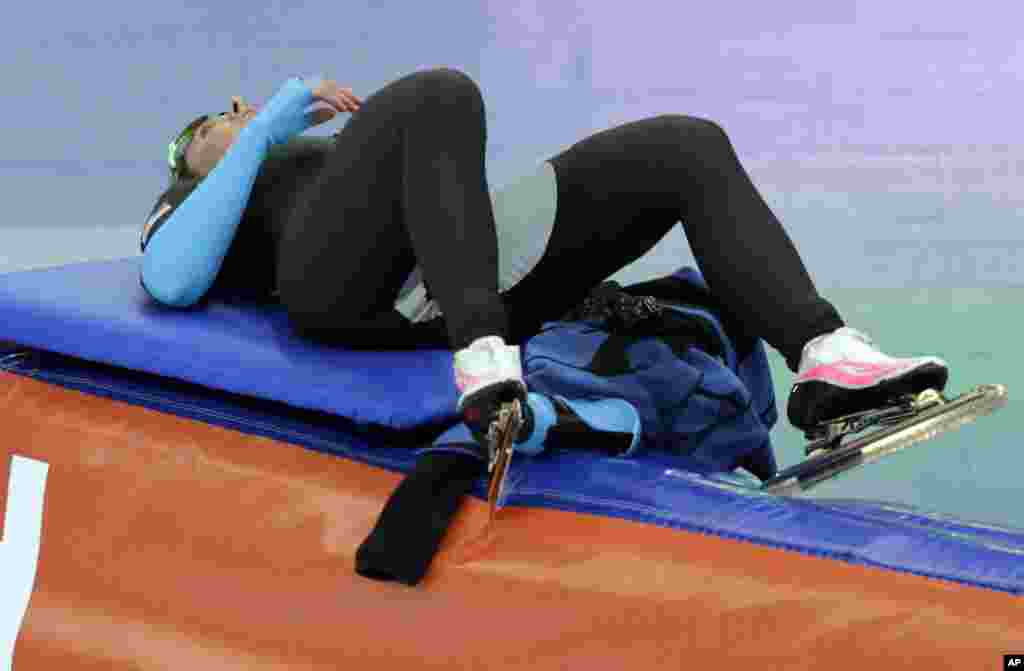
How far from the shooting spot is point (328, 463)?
1151 mm

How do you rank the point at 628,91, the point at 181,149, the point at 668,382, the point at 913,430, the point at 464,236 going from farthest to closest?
the point at 628,91 < the point at 181,149 < the point at 668,382 < the point at 464,236 < the point at 913,430

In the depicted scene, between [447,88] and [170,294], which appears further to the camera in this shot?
[170,294]

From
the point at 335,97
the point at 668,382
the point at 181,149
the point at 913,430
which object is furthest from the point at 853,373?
the point at 181,149

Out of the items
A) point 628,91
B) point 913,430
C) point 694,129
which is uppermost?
point 694,129

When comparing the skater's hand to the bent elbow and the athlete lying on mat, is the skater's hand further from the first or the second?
the bent elbow

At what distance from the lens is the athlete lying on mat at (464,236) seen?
1091 mm

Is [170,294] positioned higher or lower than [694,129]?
lower

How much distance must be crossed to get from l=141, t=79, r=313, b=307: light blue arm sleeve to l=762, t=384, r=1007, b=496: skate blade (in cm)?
64

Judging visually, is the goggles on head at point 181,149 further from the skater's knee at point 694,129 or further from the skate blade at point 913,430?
the skate blade at point 913,430

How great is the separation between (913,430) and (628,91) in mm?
2365

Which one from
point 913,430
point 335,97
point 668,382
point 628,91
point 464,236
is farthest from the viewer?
point 628,91

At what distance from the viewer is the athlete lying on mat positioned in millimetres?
1091

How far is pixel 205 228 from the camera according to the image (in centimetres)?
133

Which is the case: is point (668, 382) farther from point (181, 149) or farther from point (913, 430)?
point (181, 149)
